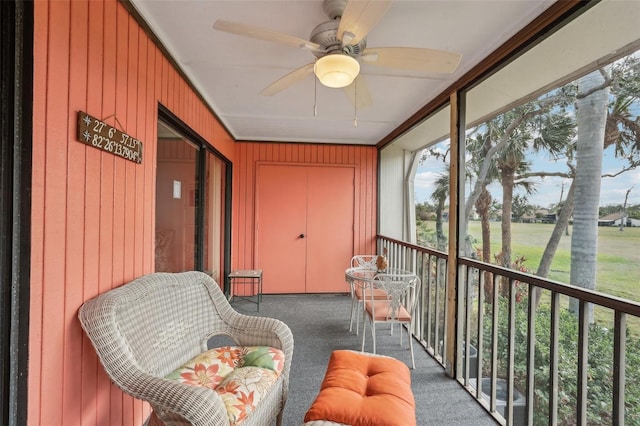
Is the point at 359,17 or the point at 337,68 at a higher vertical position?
the point at 359,17

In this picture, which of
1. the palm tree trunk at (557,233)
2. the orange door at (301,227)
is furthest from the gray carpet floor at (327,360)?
the palm tree trunk at (557,233)

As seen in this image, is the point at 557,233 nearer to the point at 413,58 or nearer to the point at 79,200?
the point at 413,58

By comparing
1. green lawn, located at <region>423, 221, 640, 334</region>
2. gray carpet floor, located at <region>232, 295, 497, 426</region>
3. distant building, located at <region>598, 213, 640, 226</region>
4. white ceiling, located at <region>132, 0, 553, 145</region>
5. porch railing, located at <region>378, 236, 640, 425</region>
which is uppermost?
white ceiling, located at <region>132, 0, 553, 145</region>

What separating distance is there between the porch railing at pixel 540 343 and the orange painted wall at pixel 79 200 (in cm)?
230

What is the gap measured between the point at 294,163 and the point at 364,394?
12.8 feet

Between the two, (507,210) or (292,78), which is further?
(507,210)

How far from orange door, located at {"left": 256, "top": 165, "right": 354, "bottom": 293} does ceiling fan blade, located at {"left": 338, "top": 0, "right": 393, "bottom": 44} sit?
3.40 meters

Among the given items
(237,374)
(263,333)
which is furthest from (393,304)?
(237,374)

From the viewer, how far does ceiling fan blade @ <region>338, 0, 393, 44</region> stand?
129 centimetres

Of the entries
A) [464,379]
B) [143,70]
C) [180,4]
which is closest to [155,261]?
[143,70]

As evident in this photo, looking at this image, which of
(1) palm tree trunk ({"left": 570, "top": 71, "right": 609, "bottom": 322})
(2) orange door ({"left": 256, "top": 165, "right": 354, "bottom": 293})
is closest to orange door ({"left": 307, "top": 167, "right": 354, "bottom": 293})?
(2) orange door ({"left": 256, "top": 165, "right": 354, "bottom": 293})

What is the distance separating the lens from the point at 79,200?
136cm

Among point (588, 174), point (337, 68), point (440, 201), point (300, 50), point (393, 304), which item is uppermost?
point (300, 50)

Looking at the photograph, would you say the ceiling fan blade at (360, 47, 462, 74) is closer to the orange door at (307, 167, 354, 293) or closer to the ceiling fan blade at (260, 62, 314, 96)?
the ceiling fan blade at (260, 62, 314, 96)
